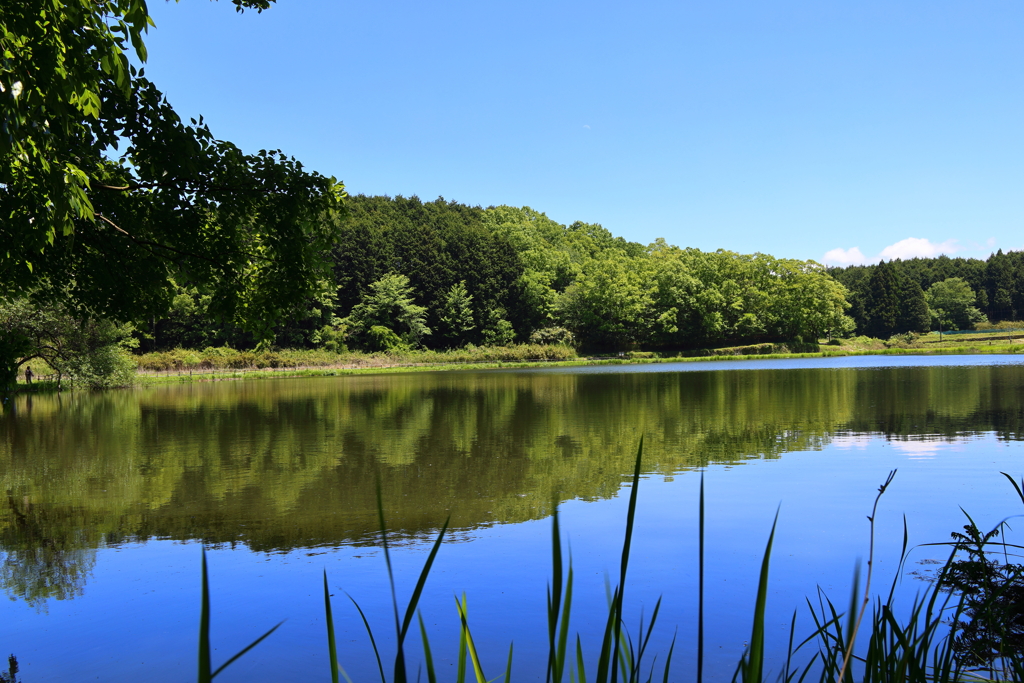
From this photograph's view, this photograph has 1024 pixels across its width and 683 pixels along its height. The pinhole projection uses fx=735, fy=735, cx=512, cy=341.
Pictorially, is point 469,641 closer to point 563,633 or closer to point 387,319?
point 563,633

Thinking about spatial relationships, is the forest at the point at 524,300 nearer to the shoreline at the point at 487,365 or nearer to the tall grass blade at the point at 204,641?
the shoreline at the point at 487,365

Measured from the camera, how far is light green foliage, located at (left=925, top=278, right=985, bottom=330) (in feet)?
293

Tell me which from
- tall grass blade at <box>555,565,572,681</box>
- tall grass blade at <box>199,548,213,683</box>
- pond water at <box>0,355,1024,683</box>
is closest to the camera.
Answer: tall grass blade at <box>199,548,213,683</box>

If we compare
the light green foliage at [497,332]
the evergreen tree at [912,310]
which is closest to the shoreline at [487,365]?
the light green foliage at [497,332]

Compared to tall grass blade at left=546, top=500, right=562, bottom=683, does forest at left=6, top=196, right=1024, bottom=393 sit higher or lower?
higher

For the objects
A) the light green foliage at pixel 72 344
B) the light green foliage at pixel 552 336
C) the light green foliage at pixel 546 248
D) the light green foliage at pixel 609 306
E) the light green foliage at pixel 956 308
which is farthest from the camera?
the light green foliage at pixel 956 308

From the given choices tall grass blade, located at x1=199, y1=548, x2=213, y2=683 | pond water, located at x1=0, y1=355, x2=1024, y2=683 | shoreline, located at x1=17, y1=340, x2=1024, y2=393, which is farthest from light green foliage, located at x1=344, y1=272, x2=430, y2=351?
tall grass blade, located at x1=199, y1=548, x2=213, y2=683

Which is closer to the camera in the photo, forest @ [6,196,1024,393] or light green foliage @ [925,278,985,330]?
forest @ [6,196,1024,393]

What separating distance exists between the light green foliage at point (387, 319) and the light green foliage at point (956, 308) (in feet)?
215

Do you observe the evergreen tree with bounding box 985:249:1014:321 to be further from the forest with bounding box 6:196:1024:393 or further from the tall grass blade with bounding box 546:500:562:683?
the tall grass blade with bounding box 546:500:562:683

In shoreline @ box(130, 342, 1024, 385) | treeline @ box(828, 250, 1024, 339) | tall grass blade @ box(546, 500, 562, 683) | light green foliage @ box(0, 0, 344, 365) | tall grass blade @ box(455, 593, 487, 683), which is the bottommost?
shoreline @ box(130, 342, 1024, 385)

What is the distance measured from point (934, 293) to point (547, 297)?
55002 mm

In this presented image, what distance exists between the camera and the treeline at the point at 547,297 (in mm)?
63259

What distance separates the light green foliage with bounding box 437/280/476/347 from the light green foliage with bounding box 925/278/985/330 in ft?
197
